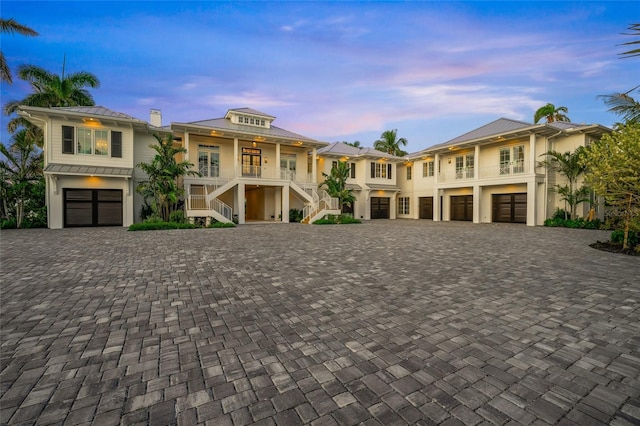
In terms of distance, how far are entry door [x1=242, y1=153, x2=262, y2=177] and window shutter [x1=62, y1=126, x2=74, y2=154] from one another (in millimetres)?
10613

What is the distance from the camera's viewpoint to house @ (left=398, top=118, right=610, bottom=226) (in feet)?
66.3

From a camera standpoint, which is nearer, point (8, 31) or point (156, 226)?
point (8, 31)

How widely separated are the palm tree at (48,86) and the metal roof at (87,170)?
689cm

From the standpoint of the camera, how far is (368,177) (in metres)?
29.0

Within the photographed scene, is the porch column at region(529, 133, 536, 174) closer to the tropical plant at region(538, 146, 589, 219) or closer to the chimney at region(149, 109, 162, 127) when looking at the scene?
the tropical plant at region(538, 146, 589, 219)

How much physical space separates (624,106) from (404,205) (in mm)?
24218

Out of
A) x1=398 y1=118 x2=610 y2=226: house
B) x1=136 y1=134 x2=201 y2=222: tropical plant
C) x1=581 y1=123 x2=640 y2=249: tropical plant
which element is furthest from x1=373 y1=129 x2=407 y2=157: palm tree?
x1=581 y1=123 x2=640 y2=249: tropical plant

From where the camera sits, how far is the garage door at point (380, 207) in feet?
98.1

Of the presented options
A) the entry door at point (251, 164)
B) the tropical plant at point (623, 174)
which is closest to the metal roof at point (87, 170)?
the entry door at point (251, 164)

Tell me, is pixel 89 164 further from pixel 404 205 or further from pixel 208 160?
pixel 404 205

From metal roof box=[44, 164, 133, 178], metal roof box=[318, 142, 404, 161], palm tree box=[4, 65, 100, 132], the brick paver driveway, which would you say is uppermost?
palm tree box=[4, 65, 100, 132]

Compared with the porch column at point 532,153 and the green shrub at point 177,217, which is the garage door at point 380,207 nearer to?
the porch column at point 532,153

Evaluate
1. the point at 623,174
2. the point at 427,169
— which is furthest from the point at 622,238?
the point at 427,169

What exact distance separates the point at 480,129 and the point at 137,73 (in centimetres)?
3458
